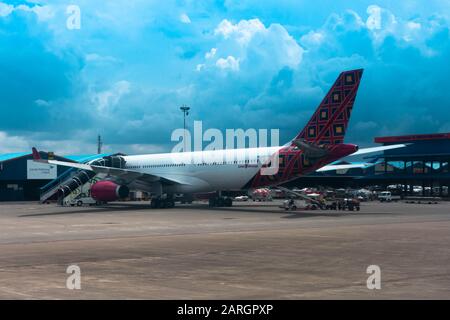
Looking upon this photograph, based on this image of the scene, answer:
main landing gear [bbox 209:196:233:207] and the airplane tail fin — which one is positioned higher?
the airplane tail fin

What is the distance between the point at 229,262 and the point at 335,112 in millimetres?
29406

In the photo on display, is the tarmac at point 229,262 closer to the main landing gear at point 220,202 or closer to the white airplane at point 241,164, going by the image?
the white airplane at point 241,164

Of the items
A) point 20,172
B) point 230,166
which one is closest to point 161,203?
point 230,166

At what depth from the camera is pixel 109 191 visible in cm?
5947

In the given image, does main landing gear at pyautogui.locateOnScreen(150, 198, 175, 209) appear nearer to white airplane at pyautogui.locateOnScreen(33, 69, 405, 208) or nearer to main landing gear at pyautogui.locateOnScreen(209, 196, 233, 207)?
white airplane at pyautogui.locateOnScreen(33, 69, 405, 208)

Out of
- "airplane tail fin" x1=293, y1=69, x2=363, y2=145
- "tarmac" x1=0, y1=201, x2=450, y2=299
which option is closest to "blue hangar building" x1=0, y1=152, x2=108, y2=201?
"airplane tail fin" x1=293, y1=69, x2=363, y2=145

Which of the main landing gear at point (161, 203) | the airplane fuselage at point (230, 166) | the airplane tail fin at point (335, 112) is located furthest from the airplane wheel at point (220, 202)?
the airplane tail fin at point (335, 112)

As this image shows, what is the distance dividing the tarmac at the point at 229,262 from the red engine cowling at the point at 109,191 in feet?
88.9

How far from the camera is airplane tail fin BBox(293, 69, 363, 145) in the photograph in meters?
44.8

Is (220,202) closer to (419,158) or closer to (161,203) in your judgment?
(161,203)

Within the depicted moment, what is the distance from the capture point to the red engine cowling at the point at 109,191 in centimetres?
5916

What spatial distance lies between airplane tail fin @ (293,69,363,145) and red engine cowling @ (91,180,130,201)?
67.5 ft
